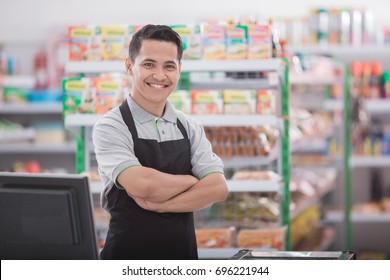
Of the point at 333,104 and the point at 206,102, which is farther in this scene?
the point at 333,104

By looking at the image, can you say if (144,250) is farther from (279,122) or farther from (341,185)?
(341,185)

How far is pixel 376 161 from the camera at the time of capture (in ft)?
22.9

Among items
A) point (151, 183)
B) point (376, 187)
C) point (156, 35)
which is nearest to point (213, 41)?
point (156, 35)

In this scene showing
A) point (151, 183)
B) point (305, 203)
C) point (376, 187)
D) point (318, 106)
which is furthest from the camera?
point (376, 187)

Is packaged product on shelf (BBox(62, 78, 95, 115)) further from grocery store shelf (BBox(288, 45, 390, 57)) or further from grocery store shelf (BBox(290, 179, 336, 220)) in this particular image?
grocery store shelf (BBox(288, 45, 390, 57))

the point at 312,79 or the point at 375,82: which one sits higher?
the point at 312,79

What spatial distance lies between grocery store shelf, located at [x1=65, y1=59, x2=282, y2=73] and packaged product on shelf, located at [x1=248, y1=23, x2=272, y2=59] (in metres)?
0.05

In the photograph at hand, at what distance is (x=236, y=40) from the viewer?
3.64m

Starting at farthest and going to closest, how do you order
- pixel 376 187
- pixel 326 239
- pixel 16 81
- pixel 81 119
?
pixel 376 187 < pixel 16 81 < pixel 326 239 < pixel 81 119

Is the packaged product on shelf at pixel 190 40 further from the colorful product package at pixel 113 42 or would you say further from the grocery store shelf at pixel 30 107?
the grocery store shelf at pixel 30 107

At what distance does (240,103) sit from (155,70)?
3.71 ft

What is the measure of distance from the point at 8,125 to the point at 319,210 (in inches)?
108

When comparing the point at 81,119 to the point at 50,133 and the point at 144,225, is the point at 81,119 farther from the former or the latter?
the point at 50,133

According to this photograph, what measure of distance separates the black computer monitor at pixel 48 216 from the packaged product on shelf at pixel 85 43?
176 cm
